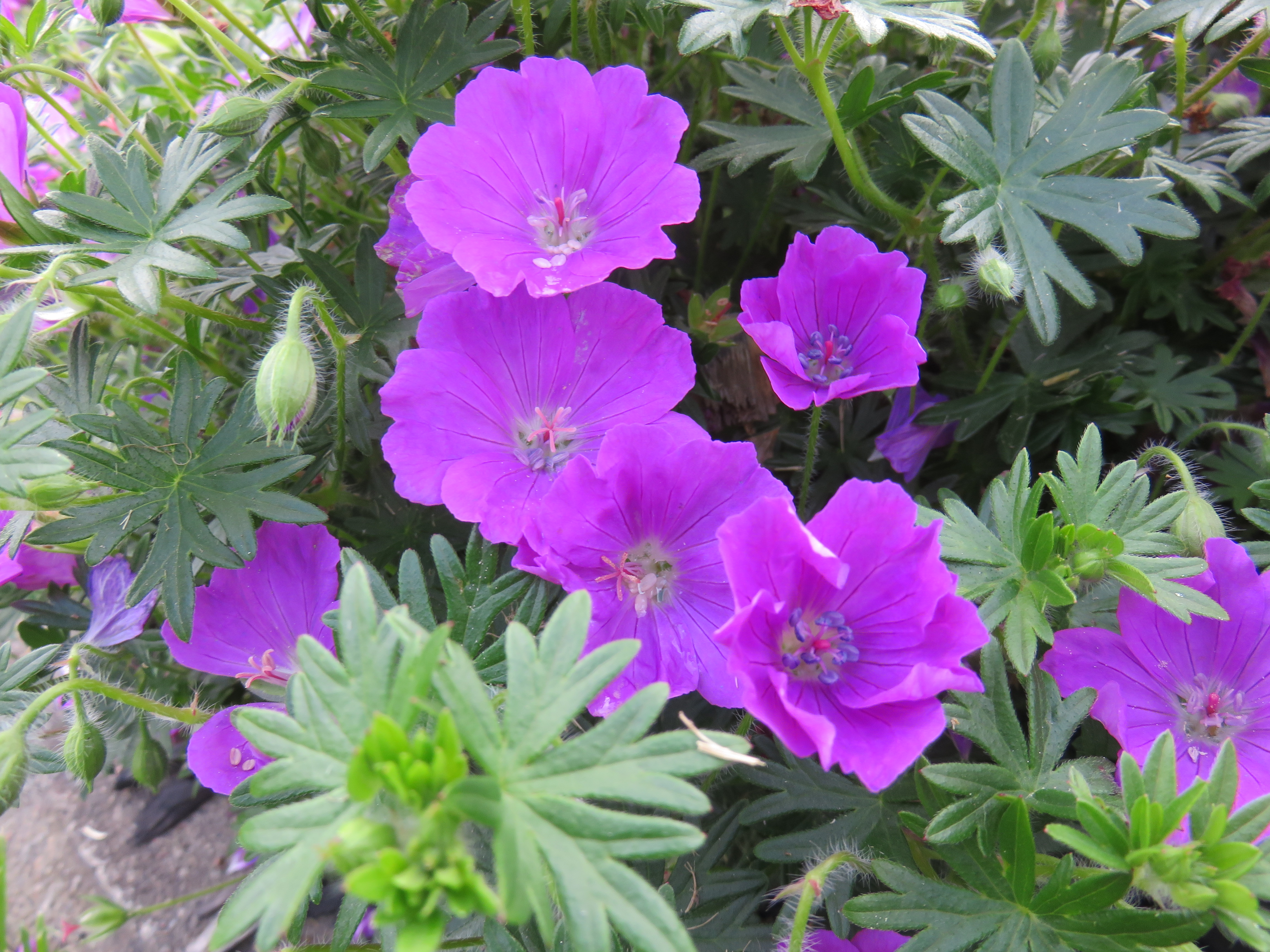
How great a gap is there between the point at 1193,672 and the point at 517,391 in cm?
104

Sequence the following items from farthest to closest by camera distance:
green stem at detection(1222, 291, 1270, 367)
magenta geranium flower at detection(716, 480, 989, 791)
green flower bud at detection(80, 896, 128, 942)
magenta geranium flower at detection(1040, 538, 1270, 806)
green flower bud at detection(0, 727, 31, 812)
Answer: green stem at detection(1222, 291, 1270, 367), green flower bud at detection(80, 896, 128, 942), magenta geranium flower at detection(1040, 538, 1270, 806), green flower bud at detection(0, 727, 31, 812), magenta geranium flower at detection(716, 480, 989, 791)

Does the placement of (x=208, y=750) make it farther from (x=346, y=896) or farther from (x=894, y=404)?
(x=894, y=404)

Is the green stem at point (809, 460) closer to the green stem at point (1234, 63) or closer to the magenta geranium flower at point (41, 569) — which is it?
the green stem at point (1234, 63)

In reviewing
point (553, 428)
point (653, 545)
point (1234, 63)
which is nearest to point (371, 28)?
point (553, 428)

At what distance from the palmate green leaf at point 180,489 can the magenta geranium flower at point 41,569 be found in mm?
381

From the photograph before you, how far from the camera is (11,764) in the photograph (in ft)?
3.25

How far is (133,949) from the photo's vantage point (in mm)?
1839

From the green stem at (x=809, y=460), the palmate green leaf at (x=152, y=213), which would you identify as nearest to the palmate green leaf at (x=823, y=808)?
the green stem at (x=809, y=460)

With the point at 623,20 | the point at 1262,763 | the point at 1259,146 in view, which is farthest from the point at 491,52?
the point at 1262,763

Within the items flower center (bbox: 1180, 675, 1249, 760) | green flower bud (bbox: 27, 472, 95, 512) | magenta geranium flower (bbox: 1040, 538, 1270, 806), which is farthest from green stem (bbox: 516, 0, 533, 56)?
flower center (bbox: 1180, 675, 1249, 760)

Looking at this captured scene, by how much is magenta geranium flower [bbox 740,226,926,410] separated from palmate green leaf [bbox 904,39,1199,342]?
0.11m

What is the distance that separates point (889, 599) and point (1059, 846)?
50 cm

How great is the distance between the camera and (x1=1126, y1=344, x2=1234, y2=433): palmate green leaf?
5.00 ft

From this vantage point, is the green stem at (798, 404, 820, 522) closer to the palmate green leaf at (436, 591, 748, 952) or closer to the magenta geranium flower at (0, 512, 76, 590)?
the palmate green leaf at (436, 591, 748, 952)
